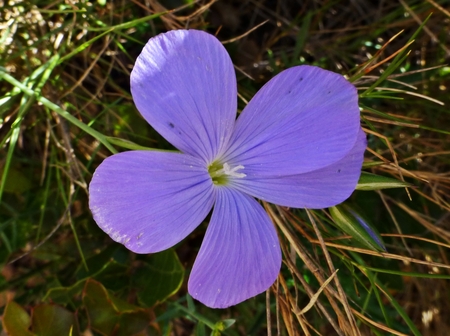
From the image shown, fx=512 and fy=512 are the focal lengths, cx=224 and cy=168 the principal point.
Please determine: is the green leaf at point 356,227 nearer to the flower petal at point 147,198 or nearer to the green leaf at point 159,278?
→ the flower petal at point 147,198

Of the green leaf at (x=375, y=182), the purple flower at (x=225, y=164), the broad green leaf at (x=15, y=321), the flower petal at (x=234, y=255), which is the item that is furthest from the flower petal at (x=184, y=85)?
the broad green leaf at (x=15, y=321)

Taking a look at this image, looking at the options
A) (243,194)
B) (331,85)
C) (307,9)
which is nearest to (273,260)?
(243,194)

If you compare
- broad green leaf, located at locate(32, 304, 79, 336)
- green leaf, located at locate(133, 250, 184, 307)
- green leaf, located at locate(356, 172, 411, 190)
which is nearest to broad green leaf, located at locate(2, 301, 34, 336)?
broad green leaf, located at locate(32, 304, 79, 336)

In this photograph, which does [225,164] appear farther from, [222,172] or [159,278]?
[159,278]

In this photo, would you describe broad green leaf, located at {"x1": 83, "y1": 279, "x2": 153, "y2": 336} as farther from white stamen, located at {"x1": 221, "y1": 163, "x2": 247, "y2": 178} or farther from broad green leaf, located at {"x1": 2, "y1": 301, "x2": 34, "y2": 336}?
white stamen, located at {"x1": 221, "y1": 163, "x2": 247, "y2": 178}

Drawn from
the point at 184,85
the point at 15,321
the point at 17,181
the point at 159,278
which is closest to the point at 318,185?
the point at 184,85

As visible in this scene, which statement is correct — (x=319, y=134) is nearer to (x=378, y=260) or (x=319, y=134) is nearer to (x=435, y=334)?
(x=378, y=260)

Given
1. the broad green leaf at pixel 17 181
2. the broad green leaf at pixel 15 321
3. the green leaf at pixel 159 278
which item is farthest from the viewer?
the broad green leaf at pixel 17 181

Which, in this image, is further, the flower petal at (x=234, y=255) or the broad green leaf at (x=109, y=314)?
the broad green leaf at (x=109, y=314)
